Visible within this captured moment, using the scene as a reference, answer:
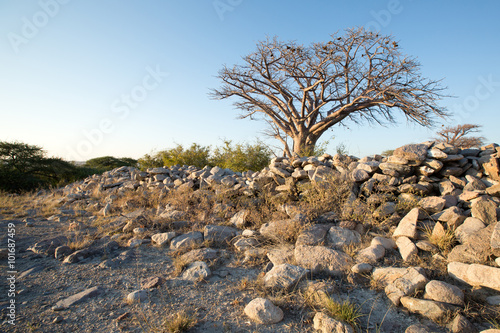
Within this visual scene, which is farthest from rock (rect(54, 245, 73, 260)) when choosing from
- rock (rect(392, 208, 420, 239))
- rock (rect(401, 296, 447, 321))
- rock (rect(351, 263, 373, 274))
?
rock (rect(392, 208, 420, 239))

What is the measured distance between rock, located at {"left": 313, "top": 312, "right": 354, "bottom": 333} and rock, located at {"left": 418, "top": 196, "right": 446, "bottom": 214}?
2.46 meters

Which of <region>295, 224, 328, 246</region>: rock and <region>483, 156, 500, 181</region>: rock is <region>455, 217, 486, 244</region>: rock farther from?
<region>295, 224, 328, 246</region>: rock

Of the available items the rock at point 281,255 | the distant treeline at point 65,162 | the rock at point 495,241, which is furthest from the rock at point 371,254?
the distant treeline at point 65,162

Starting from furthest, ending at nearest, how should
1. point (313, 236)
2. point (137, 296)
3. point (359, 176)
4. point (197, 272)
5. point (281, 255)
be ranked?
1. point (359, 176)
2. point (313, 236)
3. point (281, 255)
4. point (197, 272)
5. point (137, 296)

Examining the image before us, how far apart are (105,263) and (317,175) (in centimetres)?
357

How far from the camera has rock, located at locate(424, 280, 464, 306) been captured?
235 cm

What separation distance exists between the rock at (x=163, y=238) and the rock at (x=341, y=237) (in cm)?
244

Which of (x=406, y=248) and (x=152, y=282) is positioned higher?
(x=406, y=248)

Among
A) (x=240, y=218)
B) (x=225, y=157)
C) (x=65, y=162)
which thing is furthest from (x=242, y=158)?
(x=65, y=162)

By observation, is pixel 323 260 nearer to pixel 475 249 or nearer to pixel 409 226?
pixel 409 226

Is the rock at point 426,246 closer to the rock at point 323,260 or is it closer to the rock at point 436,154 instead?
the rock at point 323,260

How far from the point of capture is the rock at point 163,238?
419cm

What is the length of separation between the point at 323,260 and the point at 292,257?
0.38 meters

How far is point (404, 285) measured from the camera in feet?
8.46
